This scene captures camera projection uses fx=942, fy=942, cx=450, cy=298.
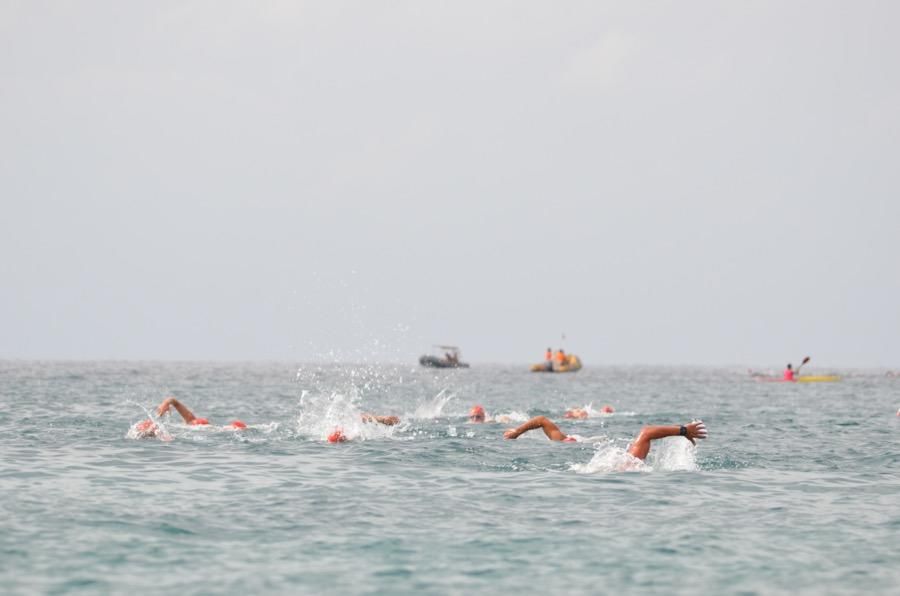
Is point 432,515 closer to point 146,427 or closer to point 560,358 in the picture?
point 146,427

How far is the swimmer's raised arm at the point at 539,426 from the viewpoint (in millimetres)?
22203

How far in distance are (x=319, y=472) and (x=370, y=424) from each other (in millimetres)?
8601

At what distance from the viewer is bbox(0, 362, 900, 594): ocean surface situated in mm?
11016

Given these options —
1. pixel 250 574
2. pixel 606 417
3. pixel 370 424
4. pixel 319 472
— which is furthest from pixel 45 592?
pixel 606 417

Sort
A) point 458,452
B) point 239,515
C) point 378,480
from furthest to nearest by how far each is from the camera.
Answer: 1. point 458,452
2. point 378,480
3. point 239,515

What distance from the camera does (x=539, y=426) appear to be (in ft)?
74.5

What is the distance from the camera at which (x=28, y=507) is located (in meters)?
14.6

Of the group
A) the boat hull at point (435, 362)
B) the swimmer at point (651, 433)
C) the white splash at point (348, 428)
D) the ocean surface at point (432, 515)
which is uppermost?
the boat hull at point (435, 362)

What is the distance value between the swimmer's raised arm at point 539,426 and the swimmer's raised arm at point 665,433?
2.79m

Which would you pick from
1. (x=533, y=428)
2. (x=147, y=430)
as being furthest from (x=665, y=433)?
(x=147, y=430)

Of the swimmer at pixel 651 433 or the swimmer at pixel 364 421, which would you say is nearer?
the swimmer at pixel 651 433

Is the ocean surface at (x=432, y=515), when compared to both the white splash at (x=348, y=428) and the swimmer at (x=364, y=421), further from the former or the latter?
the swimmer at (x=364, y=421)

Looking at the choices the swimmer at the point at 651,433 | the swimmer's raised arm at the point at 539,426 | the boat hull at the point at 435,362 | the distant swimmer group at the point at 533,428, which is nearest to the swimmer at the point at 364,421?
the distant swimmer group at the point at 533,428

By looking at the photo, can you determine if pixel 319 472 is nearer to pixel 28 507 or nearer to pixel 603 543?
pixel 28 507
